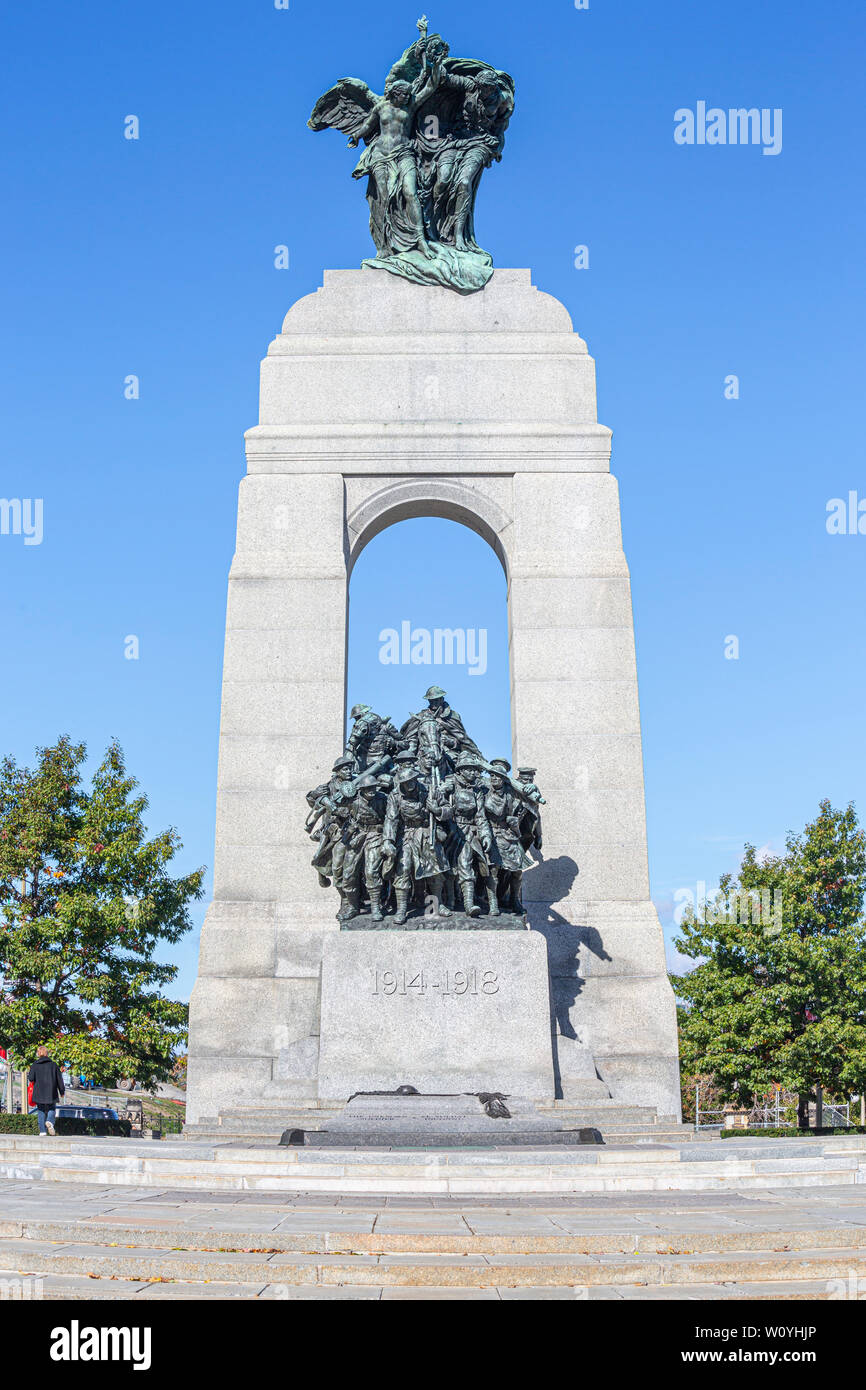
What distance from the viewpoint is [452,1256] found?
23.5 feet

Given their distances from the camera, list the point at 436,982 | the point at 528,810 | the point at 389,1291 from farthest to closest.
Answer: the point at 528,810, the point at 436,982, the point at 389,1291

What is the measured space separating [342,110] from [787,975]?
19722mm

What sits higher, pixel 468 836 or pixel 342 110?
pixel 342 110

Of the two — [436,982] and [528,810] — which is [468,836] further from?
[436,982]

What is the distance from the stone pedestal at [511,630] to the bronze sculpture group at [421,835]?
2361 millimetres

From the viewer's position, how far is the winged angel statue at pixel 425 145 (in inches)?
931

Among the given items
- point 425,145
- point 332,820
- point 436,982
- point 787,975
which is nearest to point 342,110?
point 425,145

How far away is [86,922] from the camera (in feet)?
84.1

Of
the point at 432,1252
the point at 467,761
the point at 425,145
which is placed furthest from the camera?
the point at 425,145

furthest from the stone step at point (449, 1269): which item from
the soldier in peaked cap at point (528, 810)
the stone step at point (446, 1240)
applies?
the soldier in peaked cap at point (528, 810)

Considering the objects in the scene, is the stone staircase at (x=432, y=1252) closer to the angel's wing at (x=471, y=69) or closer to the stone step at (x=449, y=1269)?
the stone step at (x=449, y=1269)

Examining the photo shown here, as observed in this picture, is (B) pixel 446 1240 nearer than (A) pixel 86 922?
Yes

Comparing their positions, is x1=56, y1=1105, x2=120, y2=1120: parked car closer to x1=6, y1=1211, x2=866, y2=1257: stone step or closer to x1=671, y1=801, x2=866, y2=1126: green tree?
x1=671, y1=801, x2=866, y2=1126: green tree
